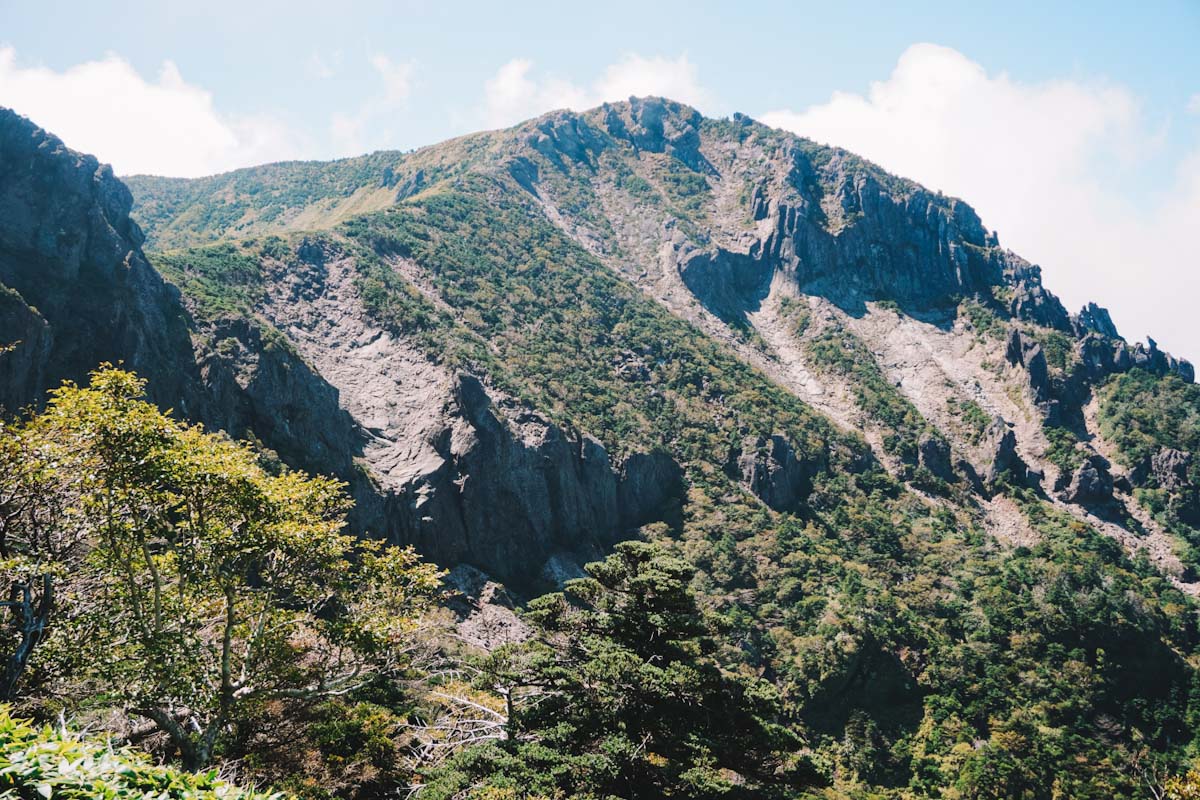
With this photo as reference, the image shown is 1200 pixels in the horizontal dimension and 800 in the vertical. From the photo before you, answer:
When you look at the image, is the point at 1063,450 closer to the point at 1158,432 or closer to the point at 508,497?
the point at 1158,432

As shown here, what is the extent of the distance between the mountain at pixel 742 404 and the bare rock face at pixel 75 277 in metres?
0.23

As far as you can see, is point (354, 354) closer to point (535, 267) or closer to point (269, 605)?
point (535, 267)

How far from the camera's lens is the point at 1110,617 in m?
71.8

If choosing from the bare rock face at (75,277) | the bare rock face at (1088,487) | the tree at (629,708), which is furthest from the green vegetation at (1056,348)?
the bare rock face at (75,277)

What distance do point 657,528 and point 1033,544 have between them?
186 feet

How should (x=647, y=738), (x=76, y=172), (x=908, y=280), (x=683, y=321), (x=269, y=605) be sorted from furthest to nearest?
(x=908, y=280)
(x=683, y=321)
(x=76, y=172)
(x=647, y=738)
(x=269, y=605)

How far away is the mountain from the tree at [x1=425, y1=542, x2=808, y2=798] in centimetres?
304

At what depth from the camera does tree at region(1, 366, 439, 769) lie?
1285 cm

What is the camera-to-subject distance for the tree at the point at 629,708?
17734mm

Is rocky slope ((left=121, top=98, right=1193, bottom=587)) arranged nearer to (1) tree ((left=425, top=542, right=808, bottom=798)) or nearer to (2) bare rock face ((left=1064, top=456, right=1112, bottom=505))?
(2) bare rock face ((left=1064, top=456, right=1112, bottom=505))

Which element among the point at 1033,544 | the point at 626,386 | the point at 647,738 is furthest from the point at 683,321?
the point at 647,738

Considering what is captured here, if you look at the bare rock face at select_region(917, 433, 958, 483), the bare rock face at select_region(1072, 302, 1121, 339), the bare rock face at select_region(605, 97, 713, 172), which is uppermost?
the bare rock face at select_region(605, 97, 713, 172)

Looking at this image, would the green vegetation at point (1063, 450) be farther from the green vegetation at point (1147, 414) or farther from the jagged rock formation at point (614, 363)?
the green vegetation at point (1147, 414)

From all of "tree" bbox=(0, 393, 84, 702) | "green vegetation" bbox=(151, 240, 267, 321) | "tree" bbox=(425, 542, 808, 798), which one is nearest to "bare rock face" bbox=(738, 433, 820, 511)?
"green vegetation" bbox=(151, 240, 267, 321)
